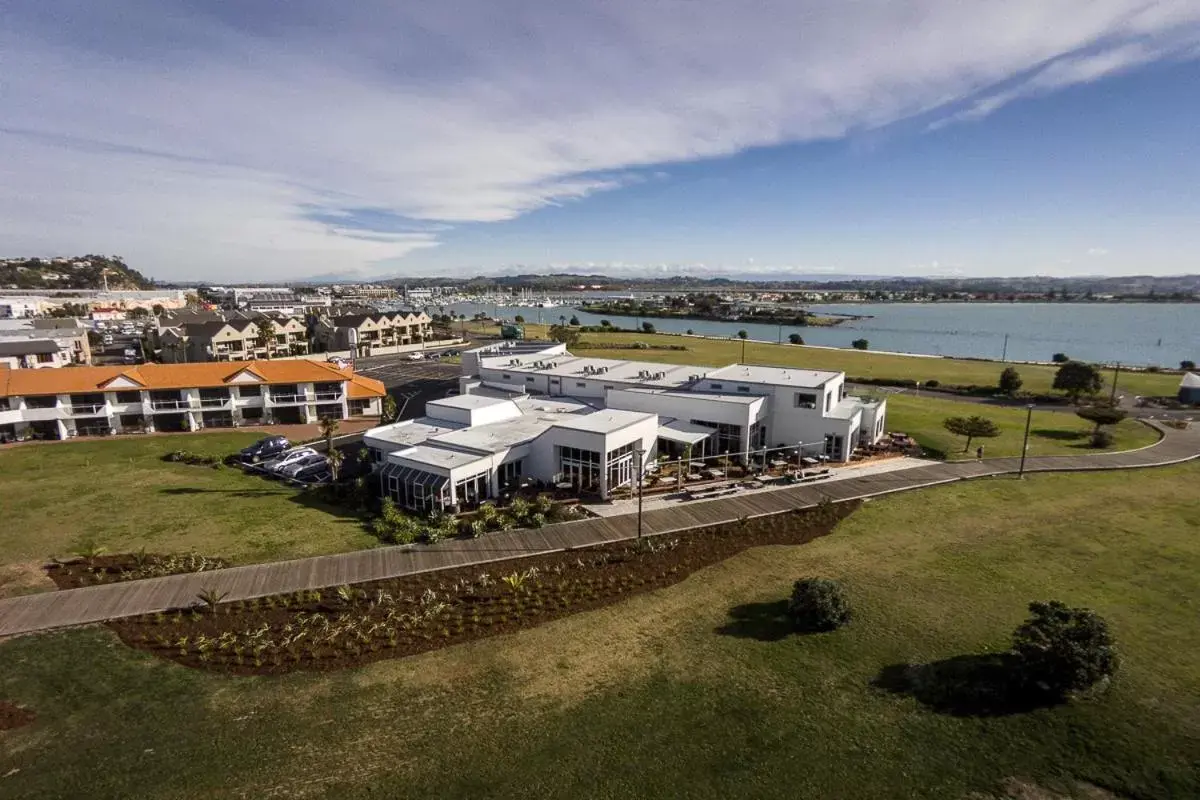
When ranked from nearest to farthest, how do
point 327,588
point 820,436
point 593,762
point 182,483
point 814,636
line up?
point 593,762 < point 814,636 < point 327,588 < point 182,483 < point 820,436

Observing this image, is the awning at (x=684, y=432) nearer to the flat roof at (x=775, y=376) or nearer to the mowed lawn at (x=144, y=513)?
the flat roof at (x=775, y=376)

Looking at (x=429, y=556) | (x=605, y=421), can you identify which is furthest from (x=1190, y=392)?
(x=429, y=556)

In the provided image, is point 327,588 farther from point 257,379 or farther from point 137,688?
point 257,379

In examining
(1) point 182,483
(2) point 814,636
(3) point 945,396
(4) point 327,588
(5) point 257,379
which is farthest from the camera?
(3) point 945,396

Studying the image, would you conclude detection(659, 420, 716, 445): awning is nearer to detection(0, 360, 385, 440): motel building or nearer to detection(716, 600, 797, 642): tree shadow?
detection(716, 600, 797, 642): tree shadow

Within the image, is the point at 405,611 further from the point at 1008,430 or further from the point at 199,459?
the point at 1008,430

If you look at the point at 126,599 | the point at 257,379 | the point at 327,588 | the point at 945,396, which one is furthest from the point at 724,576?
the point at 945,396

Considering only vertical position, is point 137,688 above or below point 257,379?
below
